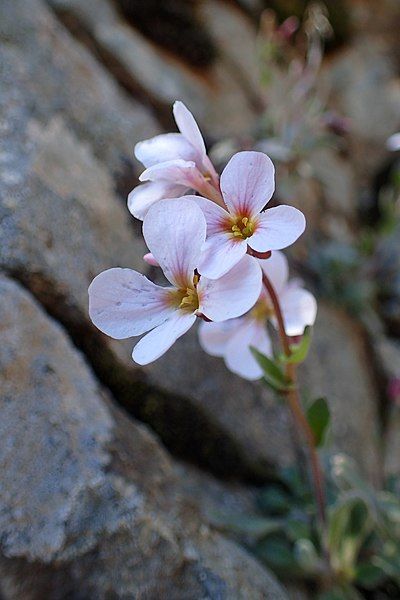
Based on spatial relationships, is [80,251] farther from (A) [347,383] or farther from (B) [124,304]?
(A) [347,383]

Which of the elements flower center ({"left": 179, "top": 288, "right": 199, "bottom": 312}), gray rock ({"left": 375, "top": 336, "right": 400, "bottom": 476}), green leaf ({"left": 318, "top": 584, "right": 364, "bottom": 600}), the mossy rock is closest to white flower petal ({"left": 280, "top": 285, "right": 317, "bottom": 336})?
flower center ({"left": 179, "top": 288, "right": 199, "bottom": 312})

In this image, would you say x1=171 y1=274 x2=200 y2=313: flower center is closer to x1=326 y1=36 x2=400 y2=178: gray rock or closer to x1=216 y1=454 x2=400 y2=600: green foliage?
x1=216 y1=454 x2=400 y2=600: green foliage

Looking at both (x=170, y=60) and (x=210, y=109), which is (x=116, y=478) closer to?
(x=210, y=109)

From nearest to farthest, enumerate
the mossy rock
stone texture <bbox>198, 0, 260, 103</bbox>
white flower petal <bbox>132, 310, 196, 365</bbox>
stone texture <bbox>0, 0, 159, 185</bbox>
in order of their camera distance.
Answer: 1. white flower petal <bbox>132, 310, 196, 365</bbox>
2. stone texture <bbox>0, 0, 159, 185</bbox>
3. the mossy rock
4. stone texture <bbox>198, 0, 260, 103</bbox>

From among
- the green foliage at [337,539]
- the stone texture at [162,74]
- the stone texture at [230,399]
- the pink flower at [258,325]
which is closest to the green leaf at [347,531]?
the green foliage at [337,539]

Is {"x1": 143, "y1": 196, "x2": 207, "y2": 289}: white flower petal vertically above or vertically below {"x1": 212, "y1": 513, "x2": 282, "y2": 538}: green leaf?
above

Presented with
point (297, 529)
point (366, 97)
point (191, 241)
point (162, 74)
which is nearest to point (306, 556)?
point (297, 529)
